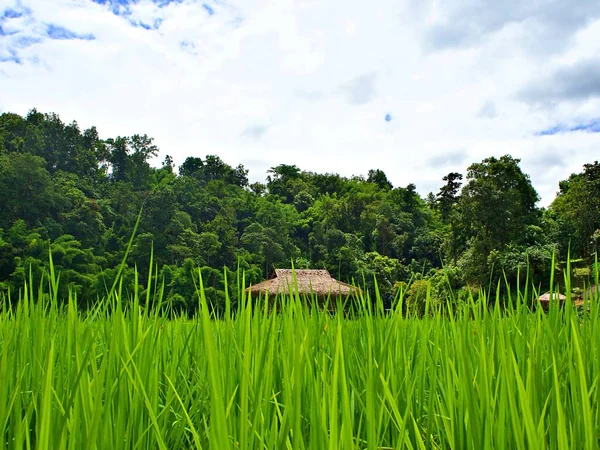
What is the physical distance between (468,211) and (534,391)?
26.5 m

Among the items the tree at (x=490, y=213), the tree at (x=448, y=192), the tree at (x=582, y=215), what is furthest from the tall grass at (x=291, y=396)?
the tree at (x=448, y=192)

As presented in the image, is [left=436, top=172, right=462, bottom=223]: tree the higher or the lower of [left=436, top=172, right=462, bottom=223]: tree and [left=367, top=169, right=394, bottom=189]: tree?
the lower

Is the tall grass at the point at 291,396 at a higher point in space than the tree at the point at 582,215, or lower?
lower

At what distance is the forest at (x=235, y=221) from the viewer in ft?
83.5

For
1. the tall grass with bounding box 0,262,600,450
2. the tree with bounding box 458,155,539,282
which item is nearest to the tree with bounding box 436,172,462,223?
the tree with bounding box 458,155,539,282

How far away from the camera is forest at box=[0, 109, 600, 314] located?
1002 inches

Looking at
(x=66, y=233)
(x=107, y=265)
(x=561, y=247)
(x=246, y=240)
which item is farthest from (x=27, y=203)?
(x=561, y=247)

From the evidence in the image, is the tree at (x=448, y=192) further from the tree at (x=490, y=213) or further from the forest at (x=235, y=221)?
the tree at (x=490, y=213)

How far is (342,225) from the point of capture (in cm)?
5206

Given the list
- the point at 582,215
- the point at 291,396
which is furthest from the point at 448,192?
the point at 291,396

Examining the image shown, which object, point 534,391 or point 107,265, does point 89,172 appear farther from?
point 534,391

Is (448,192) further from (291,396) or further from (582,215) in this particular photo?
(291,396)

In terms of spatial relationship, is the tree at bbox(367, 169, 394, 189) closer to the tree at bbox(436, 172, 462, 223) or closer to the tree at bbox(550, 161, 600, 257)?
the tree at bbox(436, 172, 462, 223)

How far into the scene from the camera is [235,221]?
147 feet
